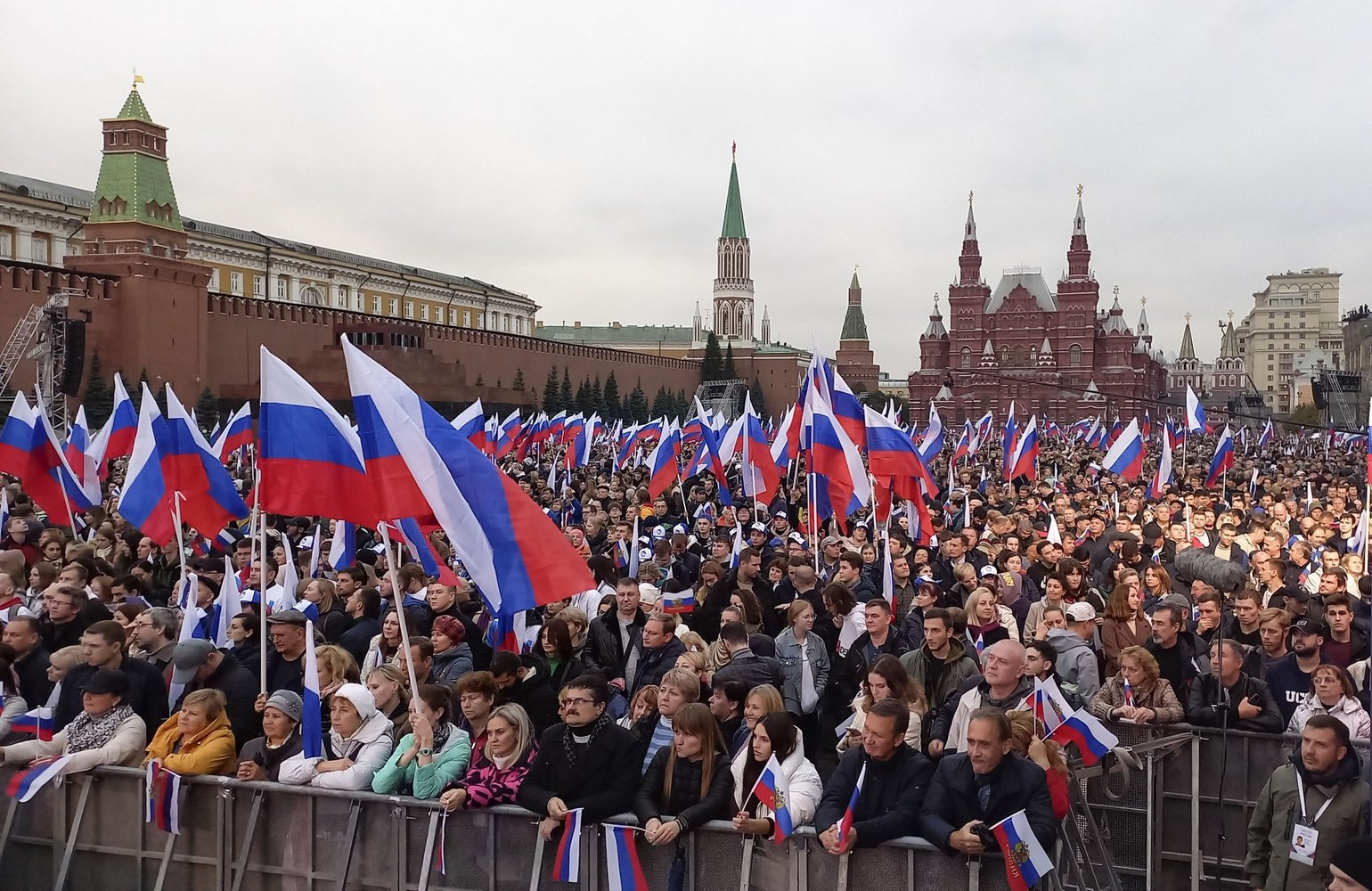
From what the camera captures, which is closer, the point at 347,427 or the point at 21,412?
the point at 347,427

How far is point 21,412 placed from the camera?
10969 millimetres

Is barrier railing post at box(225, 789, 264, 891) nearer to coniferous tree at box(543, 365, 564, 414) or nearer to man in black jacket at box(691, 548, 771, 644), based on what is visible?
man in black jacket at box(691, 548, 771, 644)

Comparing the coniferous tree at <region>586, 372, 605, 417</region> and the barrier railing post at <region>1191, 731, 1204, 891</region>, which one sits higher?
the coniferous tree at <region>586, 372, 605, 417</region>

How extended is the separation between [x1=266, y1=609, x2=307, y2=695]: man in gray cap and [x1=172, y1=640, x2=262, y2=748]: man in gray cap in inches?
11.3

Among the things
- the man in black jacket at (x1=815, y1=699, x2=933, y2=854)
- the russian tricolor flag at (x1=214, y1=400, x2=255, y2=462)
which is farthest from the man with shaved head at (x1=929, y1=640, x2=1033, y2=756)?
the russian tricolor flag at (x1=214, y1=400, x2=255, y2=462)

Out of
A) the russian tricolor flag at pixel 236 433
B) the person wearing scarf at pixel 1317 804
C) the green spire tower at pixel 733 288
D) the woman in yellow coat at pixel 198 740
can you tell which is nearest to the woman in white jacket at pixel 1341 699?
the person wearing scarf at pixel 1317 804

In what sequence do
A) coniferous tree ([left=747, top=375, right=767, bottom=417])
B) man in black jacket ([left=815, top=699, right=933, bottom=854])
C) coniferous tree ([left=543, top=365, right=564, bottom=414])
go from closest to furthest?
man in black jacket ([left=815, top=699, right=933, bottom=854]), coniferous tree ([left=543, top=365, right=564, bottom=414]), coniferous tree ([left=747, top=375, right=767, bottom=417])

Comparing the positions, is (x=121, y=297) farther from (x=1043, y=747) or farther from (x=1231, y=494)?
(x=1043, y=747)

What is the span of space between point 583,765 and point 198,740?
69.2 inches

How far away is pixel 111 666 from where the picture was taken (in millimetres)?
5535

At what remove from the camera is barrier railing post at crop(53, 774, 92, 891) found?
16.2 ft

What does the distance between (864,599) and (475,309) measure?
80690 mm

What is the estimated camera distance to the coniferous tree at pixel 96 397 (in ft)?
106

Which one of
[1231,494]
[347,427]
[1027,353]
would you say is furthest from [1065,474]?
[1027,353]
